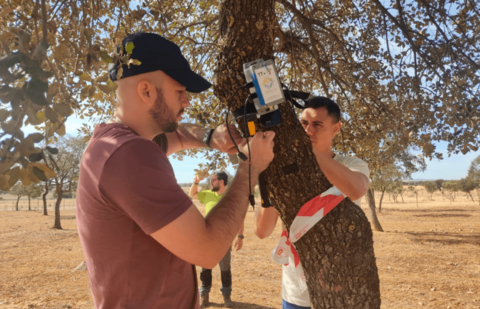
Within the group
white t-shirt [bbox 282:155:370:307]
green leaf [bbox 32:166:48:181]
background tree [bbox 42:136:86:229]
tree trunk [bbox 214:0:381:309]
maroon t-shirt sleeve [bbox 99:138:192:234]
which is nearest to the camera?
green leaf [bbox 32:166:48:181]

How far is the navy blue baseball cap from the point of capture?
1.50 meters

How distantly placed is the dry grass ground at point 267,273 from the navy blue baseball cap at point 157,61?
242 inches

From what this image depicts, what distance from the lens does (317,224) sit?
6.49 feet

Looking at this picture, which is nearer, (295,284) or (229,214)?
(229,214)

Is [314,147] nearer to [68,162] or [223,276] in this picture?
[223,276]

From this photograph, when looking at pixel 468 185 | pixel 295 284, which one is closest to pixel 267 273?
pixel 295 284

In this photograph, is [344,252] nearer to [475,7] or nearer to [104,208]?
[104,208]

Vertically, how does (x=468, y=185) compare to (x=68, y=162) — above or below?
below

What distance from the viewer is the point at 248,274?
930cm

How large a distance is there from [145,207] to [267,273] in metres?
8.86

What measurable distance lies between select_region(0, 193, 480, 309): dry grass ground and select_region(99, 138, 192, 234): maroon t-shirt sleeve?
20.1 feet

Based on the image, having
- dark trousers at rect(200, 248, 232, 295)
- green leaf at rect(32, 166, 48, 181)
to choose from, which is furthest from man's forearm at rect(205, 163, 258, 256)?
dark trousers at rect(200, 248, 232, 295)

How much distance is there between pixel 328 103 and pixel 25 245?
1619 cm

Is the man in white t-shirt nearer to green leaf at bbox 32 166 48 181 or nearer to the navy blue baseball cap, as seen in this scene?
the navy blue baseball cap
